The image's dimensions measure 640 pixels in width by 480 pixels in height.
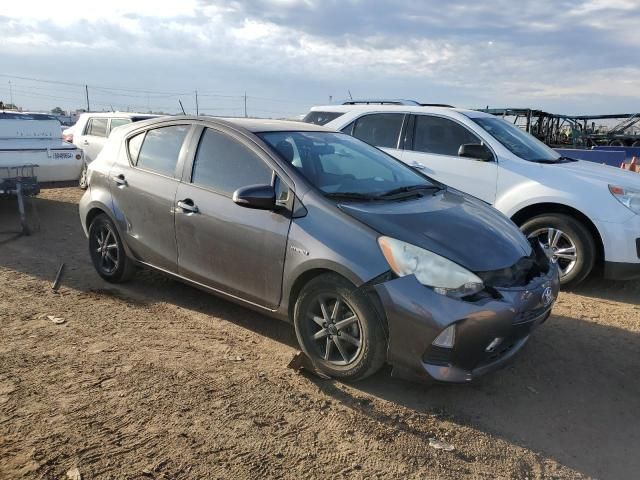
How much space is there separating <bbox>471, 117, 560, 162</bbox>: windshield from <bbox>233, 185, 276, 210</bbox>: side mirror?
3447 mm

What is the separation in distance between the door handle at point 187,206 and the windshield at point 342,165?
0.76 meters

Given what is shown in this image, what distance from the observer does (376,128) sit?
22.4 ft

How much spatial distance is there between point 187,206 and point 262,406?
1.74 metres

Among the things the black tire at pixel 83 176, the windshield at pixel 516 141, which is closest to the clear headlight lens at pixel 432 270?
the windshield at pixel 516 141

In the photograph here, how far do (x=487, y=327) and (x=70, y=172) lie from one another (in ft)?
25.2

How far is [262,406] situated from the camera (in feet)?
10.3

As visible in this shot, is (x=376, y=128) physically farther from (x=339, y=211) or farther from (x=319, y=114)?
(x=339, y=211)

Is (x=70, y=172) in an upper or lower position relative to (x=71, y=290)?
upper

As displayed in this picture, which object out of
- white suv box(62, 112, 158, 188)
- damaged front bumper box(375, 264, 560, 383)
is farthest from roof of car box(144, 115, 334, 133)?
white suv box(62, 112, 158, 188)

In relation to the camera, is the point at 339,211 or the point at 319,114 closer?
the point at 339,211

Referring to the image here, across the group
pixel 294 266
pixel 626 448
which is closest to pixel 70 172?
pixel 294 266

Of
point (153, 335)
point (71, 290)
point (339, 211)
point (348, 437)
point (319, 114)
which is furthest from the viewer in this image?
point (319, 114)

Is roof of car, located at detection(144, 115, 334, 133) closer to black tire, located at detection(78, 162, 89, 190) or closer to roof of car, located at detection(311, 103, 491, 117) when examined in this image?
roof of car, located at detection(311, 103, 491, 117)

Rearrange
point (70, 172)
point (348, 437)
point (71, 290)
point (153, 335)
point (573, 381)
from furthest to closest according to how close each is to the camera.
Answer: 1. point (70, 172)
2. point (71, 290)
3. point (153, 335)
4. point (573, 381)
5. point (348, 437)
